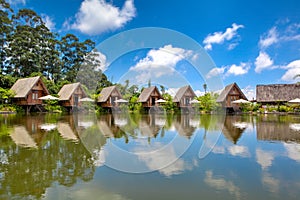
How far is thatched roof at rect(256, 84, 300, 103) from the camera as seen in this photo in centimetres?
2631

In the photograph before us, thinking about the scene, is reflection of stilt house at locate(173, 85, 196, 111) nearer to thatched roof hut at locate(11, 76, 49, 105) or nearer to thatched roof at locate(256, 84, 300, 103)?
thatched roof at locate(256, 84, 300, 103)

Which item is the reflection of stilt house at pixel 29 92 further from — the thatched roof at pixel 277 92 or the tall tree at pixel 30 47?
the thatched roof at pixel 277 92

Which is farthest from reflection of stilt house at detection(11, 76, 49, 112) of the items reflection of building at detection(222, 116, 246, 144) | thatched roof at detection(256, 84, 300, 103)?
thatched roof at detection(256, 84, 300, 103)

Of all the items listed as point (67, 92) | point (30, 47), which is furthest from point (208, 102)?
point (30, 47)

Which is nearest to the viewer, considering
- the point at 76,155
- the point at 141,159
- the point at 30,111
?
the point at 141,159

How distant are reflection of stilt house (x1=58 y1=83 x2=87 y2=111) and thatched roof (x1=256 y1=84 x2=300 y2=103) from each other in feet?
70.4

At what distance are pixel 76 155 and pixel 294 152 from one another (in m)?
5.30

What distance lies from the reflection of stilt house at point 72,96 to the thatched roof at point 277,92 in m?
21.5

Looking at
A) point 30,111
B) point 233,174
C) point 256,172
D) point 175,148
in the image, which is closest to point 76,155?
point 175,148

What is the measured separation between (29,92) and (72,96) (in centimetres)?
402

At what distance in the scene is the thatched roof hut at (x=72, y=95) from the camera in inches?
936

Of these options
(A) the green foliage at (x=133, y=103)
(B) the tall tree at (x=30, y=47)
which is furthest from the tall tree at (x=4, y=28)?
(A) the green foliage at (x=133, y=103)

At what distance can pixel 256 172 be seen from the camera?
13.4 ft

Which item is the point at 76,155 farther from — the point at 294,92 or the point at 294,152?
the point at 294,92
